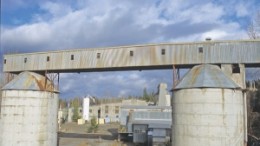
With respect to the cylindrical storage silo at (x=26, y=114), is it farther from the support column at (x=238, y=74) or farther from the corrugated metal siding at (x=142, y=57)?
the support column at (x=238, y=74)

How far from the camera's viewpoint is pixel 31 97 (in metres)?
24.5

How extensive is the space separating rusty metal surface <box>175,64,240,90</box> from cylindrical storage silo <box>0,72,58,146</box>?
10.3m

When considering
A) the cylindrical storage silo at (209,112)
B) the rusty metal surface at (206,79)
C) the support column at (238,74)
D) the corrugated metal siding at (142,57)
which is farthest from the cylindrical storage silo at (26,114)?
the support column at (238,74)

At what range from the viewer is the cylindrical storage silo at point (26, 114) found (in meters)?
24.1

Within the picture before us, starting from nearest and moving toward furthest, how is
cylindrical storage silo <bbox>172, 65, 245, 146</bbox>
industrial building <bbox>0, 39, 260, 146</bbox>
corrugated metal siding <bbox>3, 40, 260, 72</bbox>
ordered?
cylindrical storage silo <bbox>172, 65, 245, 146</bbox> → industrial building <bbox>0, 39, 260, 146</bbox> → corrugated metal siding <bbox>3, 40, 260, 72</bbox>

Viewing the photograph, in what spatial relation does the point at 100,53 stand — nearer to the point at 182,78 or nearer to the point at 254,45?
the point at 182,78

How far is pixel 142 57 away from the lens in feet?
75.9

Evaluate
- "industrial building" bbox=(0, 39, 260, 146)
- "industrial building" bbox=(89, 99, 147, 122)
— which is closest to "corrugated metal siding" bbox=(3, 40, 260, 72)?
"industrial building" bbox=(0, 39, 260, 146)

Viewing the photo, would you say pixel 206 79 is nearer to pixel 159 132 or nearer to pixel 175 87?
pixel 175 87

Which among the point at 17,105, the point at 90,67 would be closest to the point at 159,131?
the point at 90,67

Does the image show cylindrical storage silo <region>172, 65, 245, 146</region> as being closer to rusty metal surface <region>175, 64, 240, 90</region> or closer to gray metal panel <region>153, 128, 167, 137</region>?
rusty metal surface <region>175, 64, 240, 90</region>

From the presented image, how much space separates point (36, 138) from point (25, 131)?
949 mm

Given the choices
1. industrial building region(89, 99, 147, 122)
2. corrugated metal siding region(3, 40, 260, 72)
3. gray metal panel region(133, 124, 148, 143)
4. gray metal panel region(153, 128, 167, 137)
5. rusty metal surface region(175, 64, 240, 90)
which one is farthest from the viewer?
industrial building region(89, 99, 147, 122)

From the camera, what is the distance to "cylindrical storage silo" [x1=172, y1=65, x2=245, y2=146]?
1927 centimetres
